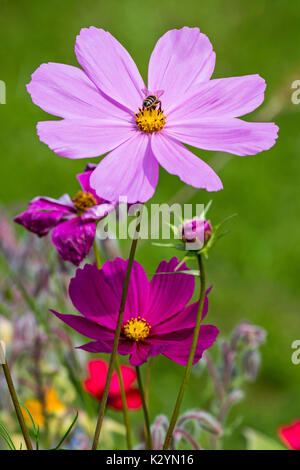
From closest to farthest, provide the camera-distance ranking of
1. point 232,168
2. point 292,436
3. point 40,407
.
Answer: point 292,436 → point 40,407 → point 232,168

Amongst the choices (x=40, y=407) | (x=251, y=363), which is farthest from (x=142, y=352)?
(x=40, y=407)

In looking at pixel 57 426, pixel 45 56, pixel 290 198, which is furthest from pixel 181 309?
pixel 45 56

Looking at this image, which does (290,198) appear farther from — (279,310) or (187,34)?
(187,34)

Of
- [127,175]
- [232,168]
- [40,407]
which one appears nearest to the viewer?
[127,175]

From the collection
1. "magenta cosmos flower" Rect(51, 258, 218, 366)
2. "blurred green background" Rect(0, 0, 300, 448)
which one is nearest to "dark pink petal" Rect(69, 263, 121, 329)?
"magenta cosmos flower" Rect(51, 258, 218, 366)

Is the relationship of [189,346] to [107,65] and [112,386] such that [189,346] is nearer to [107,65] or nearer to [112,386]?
[107,65]

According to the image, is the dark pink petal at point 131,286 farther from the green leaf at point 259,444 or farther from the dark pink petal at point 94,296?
the green leaf at point 259,444

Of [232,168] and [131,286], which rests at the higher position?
[232,168]

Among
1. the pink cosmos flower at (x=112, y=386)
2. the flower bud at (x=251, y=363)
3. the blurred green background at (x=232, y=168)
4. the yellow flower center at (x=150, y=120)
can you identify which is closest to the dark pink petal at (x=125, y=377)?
the pink cosmos flower at (x=112, y=386)
